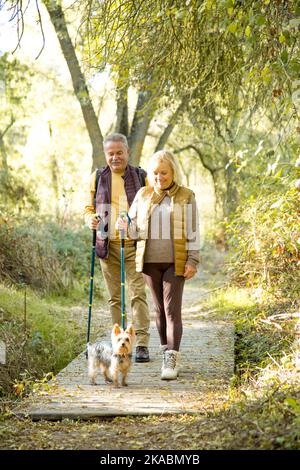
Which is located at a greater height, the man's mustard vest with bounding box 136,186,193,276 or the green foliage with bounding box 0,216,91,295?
the man's mustard vest with bounding box 136,186,193,276

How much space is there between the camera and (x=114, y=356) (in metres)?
5.29

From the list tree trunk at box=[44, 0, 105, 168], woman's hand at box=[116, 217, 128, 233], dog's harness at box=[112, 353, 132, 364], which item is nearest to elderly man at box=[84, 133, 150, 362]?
woman's hand at box=[116, 217, 128, 233]

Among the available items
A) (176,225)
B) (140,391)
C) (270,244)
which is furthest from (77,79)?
(140,391)

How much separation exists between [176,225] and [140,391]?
56.8 inches

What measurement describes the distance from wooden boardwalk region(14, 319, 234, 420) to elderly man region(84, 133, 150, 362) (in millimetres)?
568

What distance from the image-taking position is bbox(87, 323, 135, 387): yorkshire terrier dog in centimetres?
521

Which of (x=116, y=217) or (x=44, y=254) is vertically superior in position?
(x=116, y=217)

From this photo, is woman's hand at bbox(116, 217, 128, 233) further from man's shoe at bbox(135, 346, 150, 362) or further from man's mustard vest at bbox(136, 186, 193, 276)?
man's shoe at bbox(135, 346, 150, 362)

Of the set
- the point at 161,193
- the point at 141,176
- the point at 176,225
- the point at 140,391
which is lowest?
the point at 140,391

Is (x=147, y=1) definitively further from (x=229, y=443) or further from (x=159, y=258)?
(x=229, y=443)

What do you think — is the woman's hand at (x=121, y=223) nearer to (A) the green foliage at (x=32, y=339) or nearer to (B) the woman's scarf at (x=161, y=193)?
(B) the woman's scarf at (x=161, y=193)

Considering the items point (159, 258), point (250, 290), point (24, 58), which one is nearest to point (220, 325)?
point (250, 290)

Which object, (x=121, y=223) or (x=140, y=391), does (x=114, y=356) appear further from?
(x=121, y=223)

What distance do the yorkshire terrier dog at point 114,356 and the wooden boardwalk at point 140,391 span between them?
11cm
